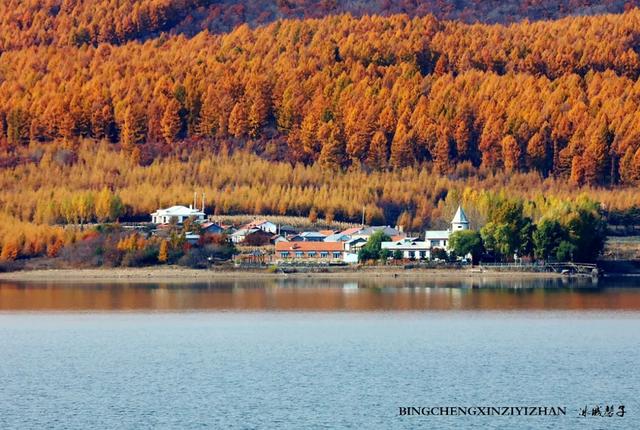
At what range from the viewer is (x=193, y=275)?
92.5m

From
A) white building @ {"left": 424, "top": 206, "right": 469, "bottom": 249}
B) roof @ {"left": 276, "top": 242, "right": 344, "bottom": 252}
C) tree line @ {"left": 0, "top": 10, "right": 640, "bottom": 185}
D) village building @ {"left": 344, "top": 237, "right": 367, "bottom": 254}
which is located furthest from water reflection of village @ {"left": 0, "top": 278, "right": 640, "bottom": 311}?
tree line @ {"left": 0, "top": 10, "right": 640, "bottom": 185}

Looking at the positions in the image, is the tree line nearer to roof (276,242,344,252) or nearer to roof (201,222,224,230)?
roof (201,222,224,230)

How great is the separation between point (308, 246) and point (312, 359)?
51.9m

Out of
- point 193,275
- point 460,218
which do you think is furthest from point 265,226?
point 460,218

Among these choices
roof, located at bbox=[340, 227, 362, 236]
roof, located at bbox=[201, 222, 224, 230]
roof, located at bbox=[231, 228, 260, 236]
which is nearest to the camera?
roof, located at bbox=[201, 222, 224, 230]

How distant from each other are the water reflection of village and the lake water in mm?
210

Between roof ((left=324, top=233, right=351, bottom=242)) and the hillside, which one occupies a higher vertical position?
the hillside

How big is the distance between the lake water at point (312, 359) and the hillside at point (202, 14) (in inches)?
4173

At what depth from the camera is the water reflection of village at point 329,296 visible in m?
66.9

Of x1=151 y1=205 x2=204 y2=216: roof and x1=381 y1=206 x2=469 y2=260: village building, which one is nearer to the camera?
x1=381 y1=206 x2=469 y2=260: village building

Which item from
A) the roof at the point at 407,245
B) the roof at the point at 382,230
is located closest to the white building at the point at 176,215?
the roof at the point at 382,230

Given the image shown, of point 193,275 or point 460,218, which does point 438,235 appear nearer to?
point 460,218

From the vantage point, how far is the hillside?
6914 inches

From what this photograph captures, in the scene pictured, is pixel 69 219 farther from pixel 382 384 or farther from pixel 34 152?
pixel 382 384
